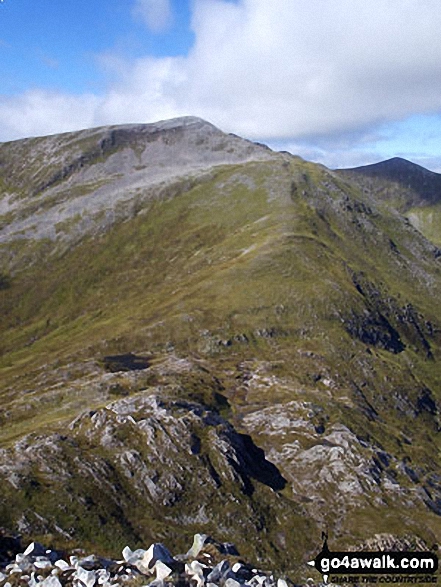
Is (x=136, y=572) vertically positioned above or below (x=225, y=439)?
above

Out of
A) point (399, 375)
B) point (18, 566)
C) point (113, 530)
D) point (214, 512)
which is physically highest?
point (18, 566)

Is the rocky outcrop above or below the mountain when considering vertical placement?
above

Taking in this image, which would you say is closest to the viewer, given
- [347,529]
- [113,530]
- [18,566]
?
[18,566]

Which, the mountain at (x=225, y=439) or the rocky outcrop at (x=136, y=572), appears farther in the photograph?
the mountain at (x=225, y=439)

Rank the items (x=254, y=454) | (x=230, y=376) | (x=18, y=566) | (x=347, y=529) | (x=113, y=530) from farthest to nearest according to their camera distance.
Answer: (x=230, y=376)
(x=254, y=454)
(x=347, y=529)
(x=113, y=530)
(x=18, y=566)

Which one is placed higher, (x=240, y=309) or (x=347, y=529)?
(x=240, y=309)

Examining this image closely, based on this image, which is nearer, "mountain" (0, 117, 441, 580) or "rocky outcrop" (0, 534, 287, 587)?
"rocky outcrop" (0, 534, 287, 587)

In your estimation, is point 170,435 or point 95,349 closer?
point 170,435

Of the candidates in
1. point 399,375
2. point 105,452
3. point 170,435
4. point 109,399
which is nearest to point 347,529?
point 170,435

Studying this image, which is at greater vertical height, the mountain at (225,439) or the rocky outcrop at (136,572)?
the rocky outcrop at (136,572)

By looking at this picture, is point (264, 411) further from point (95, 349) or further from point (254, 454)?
point (95, 349)

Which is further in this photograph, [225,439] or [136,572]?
[225,439]
